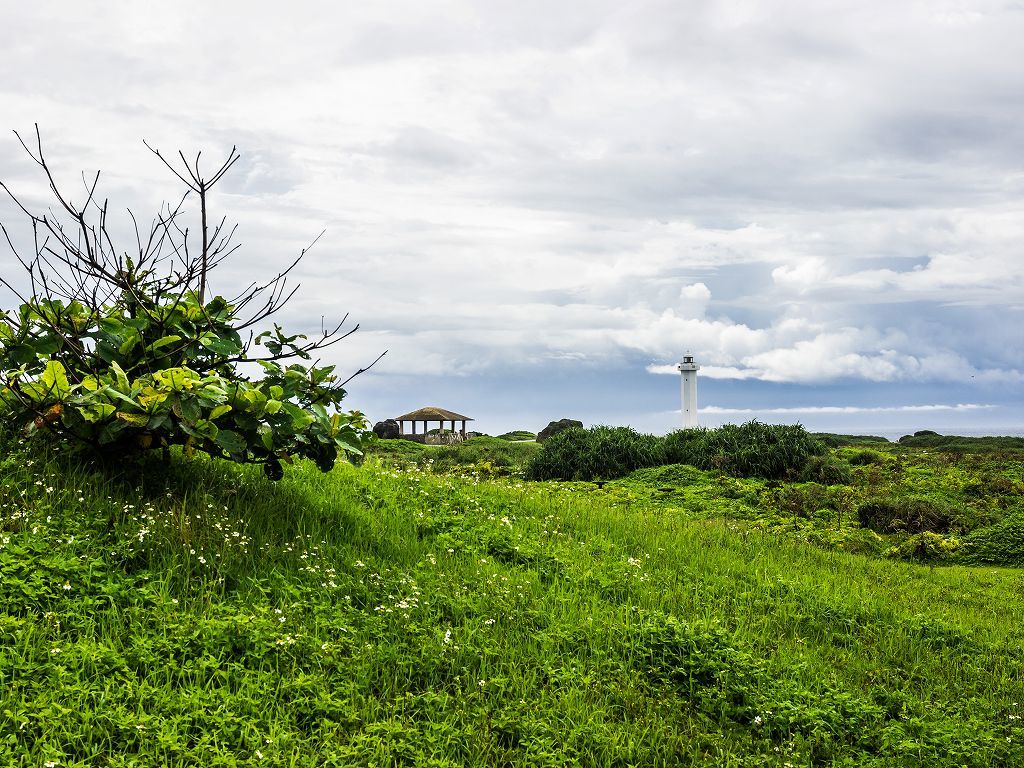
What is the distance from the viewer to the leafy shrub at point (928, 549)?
11.5 m

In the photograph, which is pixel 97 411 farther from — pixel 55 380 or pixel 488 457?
pixel 488 457

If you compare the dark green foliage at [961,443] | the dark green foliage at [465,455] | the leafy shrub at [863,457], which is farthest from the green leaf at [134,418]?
the dark green foliage at [961,443]

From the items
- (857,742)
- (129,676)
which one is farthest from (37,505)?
(857,742)

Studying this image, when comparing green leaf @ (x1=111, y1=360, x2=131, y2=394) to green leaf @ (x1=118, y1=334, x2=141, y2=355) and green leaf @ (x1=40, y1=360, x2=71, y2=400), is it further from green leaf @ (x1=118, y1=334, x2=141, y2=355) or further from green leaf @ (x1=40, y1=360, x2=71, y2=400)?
green leaf @ (x1=118, y1=334, x2=141, y2=355)

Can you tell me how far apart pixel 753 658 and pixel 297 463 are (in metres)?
5.77

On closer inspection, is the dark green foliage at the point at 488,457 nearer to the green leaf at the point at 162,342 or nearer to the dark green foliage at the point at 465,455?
the dark green foliage at the point at 465,455

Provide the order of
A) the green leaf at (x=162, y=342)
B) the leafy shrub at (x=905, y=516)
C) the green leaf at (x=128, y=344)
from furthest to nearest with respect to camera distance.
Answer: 1. the leafy shrub at (x=905, y=516)
2. the green leaf at (x=128, y=344)
3. the green leaf at (x=162, y=342)

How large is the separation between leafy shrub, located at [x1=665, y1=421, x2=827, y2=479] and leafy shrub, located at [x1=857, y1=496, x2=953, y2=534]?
3315 millimetres

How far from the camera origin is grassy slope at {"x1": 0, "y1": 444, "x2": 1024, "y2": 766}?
16.4 ft

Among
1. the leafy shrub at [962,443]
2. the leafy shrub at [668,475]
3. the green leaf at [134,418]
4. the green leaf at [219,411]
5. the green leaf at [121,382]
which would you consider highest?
the green leaf at [121,382]

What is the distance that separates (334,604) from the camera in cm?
639

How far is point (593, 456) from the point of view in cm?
1753

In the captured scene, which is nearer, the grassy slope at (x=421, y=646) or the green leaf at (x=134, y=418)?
the grassy slope at (x=421, y=646)

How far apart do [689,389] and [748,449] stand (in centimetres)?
1333
